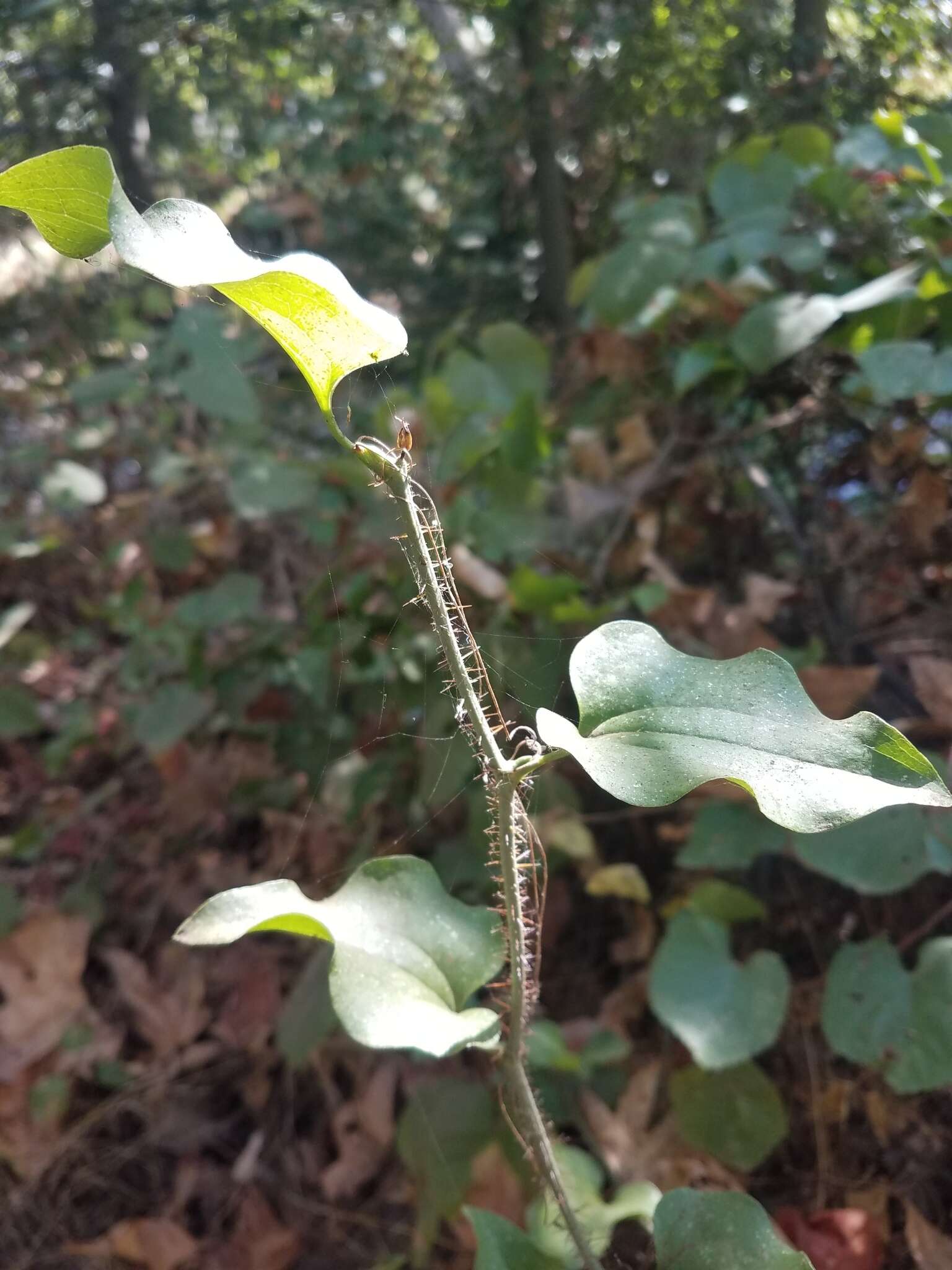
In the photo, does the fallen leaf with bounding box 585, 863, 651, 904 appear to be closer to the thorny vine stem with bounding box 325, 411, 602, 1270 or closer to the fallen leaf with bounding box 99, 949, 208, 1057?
the thorny vine stem with bounding box 325, 411, 602, 1270

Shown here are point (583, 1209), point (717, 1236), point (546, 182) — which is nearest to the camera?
point (717, 1236)

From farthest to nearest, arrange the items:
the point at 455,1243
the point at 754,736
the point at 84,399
→ 1. the point at 84,399
2. the point at 455,1243
3. the point at 754,736

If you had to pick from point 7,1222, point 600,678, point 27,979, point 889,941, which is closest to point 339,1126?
point 7,1222

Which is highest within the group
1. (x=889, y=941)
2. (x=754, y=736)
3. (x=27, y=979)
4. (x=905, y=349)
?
(x=754, y=736)

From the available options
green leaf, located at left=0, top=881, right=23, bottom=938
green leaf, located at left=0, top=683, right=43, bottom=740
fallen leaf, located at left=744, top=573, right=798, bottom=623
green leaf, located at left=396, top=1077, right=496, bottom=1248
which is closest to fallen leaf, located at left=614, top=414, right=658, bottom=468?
fallen leaf, located at left=744, top=573, right=798, bottom=623

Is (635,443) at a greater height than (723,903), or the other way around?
(635,443)

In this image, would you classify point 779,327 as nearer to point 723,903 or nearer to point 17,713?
point 723,903

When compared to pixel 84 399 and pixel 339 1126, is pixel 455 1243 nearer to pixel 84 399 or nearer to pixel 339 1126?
pixel 339 1126

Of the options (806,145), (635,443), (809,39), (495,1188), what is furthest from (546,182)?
(495,1188)
